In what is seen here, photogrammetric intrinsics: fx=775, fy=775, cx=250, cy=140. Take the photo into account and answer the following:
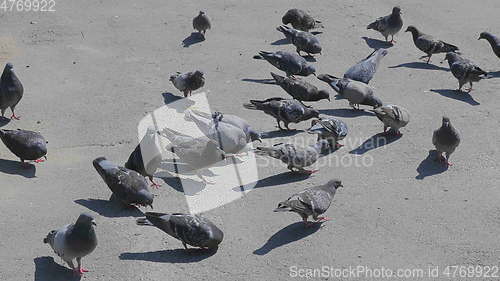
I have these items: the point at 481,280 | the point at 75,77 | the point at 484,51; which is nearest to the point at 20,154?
the point at 75,77

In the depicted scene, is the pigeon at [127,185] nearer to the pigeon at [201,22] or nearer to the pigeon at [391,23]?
the pigeon at [201,22]

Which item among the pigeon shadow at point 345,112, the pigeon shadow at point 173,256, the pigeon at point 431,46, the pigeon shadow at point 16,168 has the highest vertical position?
the pigeon at point 431,46

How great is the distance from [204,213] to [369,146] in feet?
10.9

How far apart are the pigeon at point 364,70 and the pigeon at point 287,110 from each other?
1.75m

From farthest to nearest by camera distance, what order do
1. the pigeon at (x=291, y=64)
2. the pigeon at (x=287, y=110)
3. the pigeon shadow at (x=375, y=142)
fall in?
the pigeon at (x=291, y=64) → the pigeon at (x=287, y=110) → the pigeon shadow at (x=375, y=142)

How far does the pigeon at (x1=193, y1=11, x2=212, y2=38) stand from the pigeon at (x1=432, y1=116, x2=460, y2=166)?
6.57m

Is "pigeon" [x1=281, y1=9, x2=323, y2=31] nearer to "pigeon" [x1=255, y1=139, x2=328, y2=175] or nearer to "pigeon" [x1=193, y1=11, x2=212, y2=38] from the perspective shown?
"pigeon" [x1=193, y1=11, x2=212, y2=38]

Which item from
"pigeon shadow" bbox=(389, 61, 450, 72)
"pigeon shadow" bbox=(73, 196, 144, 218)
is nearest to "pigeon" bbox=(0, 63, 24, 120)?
"pigeon shadow" bbox=(73, 196, 144, 218)

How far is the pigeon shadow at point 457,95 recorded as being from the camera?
14.1 metres

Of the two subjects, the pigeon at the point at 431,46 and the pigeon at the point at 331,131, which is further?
the pigeon at the point at 431,46

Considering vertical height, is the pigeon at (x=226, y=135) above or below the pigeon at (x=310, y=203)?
below

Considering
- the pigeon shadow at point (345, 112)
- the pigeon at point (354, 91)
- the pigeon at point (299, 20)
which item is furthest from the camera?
the pigeon at point (299, 20)

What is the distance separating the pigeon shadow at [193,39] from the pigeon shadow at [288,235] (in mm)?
7413

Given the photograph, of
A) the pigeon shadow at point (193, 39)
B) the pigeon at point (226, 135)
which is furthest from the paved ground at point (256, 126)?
the pigeon at point (226, 135)
